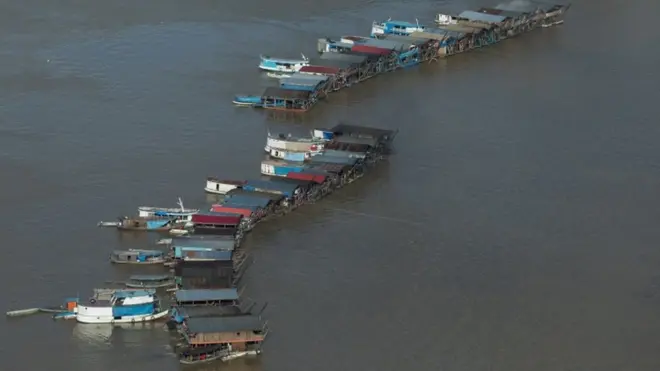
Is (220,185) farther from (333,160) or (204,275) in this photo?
(204,275)

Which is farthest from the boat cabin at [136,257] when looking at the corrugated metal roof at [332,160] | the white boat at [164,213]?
the corrugated metal roof at [332,160]

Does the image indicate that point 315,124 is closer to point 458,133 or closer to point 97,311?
point 458,133

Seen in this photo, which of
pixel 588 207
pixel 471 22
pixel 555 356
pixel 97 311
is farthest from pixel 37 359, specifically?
pixel 471 22

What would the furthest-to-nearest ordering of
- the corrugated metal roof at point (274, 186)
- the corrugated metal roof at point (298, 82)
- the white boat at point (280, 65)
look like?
the white boat at point (280, 65), the corrugated metal roof at point (298, 82), the corrugated metal roof at point (274, 186)

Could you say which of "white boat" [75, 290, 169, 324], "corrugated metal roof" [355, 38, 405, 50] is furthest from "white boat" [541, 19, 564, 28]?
"white boat" [75, 290, 169, 324]

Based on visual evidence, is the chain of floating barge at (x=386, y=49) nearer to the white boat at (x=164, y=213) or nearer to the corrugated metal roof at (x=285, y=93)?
the corrugated metal roof at (x=285, y=93)

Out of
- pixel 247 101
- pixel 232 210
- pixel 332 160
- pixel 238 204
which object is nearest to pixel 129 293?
pixel 232 210
